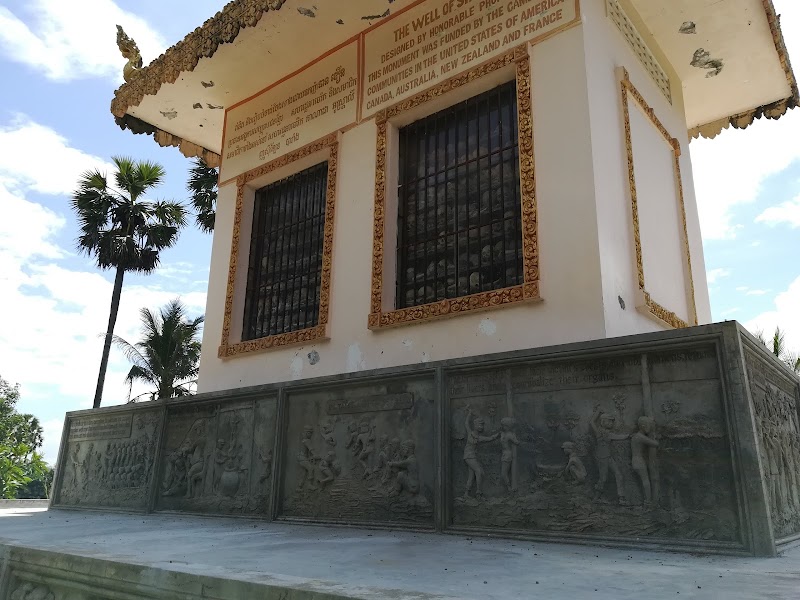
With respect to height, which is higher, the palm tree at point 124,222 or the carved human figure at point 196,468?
the palm tree at point 124,222

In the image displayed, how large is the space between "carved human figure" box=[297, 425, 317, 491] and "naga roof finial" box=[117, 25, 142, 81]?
27.6 feet

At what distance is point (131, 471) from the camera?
8.60 m

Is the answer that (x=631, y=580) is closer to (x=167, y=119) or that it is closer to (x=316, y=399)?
(x=316, y=399)

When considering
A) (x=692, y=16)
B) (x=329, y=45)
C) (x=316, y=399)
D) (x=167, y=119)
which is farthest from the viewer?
(x=167, y=119)

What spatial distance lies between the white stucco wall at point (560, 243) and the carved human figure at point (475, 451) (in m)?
1.59

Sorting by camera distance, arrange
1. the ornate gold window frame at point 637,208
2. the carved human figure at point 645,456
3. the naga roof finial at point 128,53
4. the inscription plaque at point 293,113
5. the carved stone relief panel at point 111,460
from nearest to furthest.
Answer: the carved human figure at point 645,456 → the ornate gold window frame at point 637,208 → the carved stone relief panel at point 111,460 → the inscription plaque at point 293,113 → the naga roof finial at point 128,53

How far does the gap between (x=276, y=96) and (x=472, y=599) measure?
34.3ft

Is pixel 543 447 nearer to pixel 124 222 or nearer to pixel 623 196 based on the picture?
pixel 623 196

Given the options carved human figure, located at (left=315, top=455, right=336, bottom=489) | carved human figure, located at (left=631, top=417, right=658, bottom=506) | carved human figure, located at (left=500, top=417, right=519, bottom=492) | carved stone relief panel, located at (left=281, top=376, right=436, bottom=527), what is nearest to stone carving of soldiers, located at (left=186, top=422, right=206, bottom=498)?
carved stone relief panel, located at (left=281, top=376, right=436, bottom=527)

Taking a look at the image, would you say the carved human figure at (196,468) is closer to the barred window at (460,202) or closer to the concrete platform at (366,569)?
the concrete platform at (366,569)

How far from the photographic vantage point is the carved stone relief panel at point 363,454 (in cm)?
578

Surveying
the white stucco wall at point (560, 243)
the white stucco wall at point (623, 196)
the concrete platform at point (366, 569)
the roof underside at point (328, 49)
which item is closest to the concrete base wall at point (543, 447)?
the concrete platform at point (366, 569)

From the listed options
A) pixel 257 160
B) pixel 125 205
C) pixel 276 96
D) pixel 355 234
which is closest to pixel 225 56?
pixel 276 96

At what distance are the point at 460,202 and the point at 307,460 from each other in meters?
4.03
